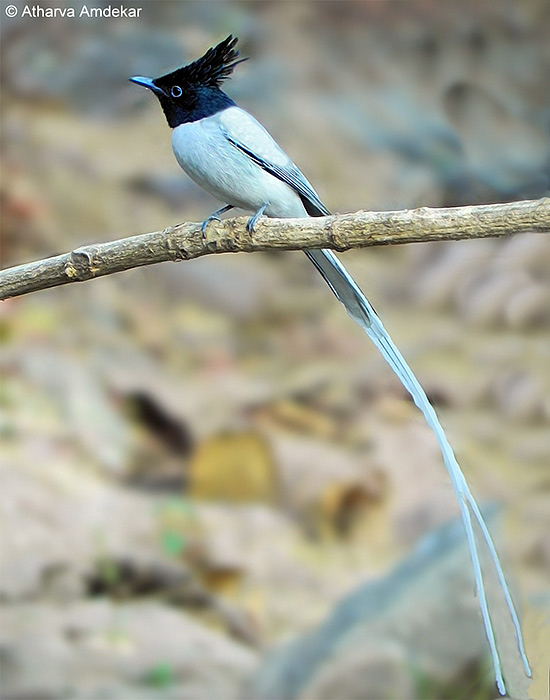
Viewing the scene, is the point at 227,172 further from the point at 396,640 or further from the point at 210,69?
the point at 396,640

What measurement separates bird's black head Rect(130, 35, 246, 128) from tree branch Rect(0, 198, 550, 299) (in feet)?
0.51

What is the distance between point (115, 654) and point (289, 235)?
1.60m

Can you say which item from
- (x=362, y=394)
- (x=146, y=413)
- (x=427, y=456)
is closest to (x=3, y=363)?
(x=146, y=413)

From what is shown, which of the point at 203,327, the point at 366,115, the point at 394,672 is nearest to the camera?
the point at 394,672

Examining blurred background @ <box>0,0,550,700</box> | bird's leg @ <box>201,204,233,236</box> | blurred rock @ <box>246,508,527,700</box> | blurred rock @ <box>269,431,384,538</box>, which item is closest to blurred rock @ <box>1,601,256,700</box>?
blurred background @ <box>0,0,550,700</box>

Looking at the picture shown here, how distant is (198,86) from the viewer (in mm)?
1083

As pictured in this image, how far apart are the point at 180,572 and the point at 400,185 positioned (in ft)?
4.28

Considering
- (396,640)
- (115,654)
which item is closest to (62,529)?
(115,654)

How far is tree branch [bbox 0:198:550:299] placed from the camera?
35.0 inches

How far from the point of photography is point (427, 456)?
2480 millimetres

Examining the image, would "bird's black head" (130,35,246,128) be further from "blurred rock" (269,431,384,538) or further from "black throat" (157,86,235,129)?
"blurred rock" (269,431,384,538)

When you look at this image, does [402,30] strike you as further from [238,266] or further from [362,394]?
[362,394]

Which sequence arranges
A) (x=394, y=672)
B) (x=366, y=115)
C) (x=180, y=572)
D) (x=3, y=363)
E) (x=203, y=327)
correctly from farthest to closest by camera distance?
1. (x=366, y=115)
2. (x=203, y=327)
3. (x=3, y=363)
4. (x=180, y=572)
5. (x=394, y=672)

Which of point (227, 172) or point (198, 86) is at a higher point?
point (198, 86)
